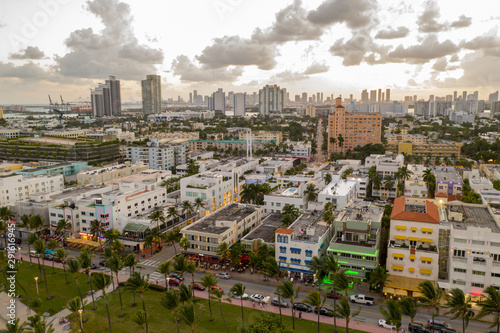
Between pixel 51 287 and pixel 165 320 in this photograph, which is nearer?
pixel 165 320

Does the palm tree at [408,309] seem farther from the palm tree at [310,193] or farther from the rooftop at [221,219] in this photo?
the palm tree at [310,193]

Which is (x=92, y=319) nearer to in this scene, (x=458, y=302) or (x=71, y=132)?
(x=458, y=302)

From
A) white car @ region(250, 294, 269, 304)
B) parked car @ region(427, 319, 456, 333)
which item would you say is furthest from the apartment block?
parked car @ region(427, 319, 456, 333)

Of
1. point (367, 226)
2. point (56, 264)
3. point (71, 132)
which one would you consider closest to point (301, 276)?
point (367, 226)

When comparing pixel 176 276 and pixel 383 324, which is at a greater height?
pixel 383 324

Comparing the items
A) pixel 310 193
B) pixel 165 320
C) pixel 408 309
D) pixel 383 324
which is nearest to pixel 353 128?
pixel 310 193

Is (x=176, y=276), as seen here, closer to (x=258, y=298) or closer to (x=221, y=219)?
(x=221, y=219)

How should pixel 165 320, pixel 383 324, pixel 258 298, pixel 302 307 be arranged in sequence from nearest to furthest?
pixel 383 324
pixel 165 320
pixel 302 307
pixel 258 298
